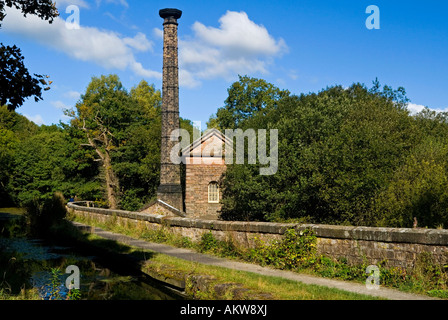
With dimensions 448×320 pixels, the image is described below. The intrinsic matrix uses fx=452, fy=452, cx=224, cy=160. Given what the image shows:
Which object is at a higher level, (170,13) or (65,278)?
(170,13)

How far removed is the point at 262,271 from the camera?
1018 cm

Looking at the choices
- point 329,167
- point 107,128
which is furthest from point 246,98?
point 329,167

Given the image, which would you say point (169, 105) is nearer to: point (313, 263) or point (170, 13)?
point (170, 13)

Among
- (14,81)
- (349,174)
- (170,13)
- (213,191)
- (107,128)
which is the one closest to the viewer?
(14,81)

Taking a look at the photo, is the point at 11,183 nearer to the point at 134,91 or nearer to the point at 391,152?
the point at 134,91

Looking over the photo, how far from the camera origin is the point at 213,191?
1471 inches

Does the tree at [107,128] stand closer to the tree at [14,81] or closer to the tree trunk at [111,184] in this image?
the tree trunk at [111,184]

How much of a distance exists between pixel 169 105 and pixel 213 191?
7.97 m

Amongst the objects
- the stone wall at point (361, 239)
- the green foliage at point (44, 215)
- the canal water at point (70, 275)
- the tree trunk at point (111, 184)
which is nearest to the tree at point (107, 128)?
the tree trunk at point (111, 184)

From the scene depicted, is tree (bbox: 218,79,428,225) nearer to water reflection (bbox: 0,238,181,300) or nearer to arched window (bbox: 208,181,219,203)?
arched window (bbox: 208,181,219,203)

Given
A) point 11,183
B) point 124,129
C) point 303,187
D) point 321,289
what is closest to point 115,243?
point 321,289

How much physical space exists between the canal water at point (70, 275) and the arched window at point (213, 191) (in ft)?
69.2

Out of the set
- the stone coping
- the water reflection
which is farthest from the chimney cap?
the stone coping

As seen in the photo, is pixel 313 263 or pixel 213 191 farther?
pixel 213 191
